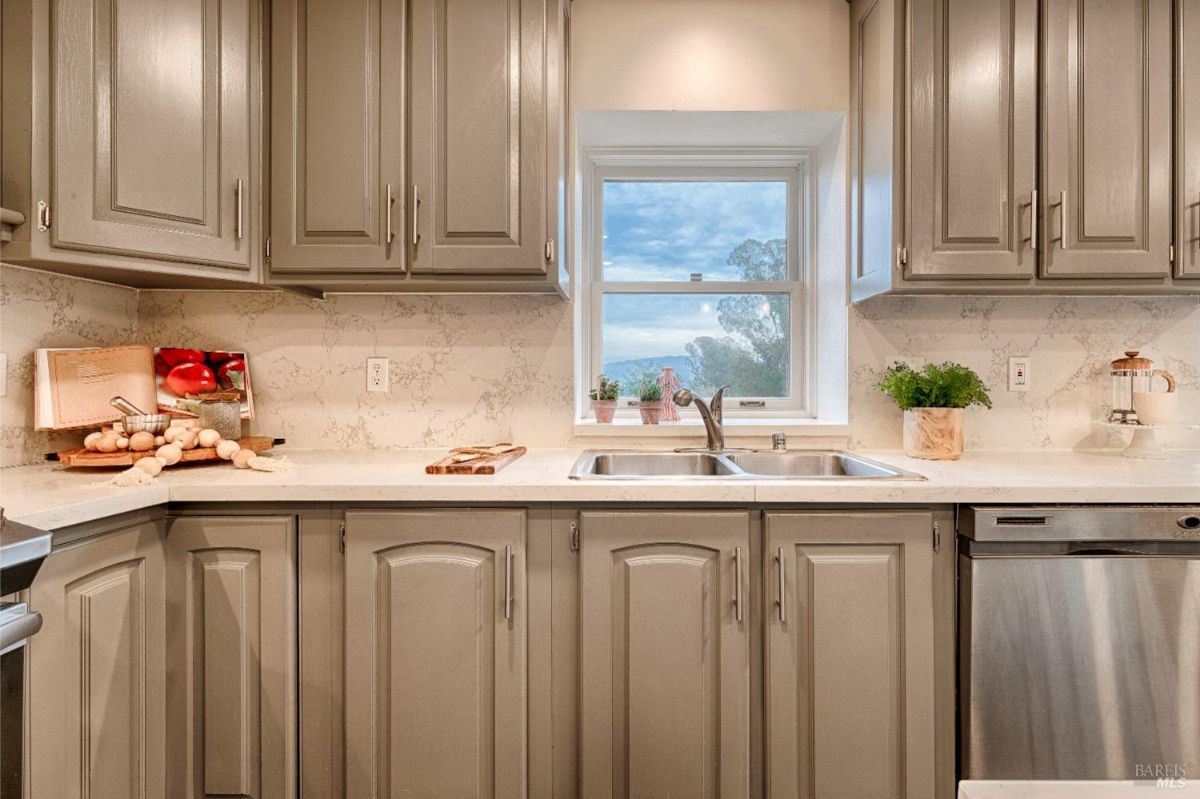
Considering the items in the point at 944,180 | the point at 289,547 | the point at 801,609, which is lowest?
the point at 801,609

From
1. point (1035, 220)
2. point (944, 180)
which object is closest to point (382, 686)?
point (944, 180)

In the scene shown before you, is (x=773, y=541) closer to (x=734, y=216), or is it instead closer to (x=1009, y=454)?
(x=1009, y=454)

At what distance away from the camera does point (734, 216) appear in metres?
2.54

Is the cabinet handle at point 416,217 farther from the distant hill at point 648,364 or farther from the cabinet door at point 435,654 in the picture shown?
the distant hill at point 648,364

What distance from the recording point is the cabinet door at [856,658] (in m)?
1.52

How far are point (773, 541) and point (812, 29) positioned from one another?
1723mm

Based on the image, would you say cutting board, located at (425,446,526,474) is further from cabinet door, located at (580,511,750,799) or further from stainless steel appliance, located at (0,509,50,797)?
stainless steel appliance, located at (0,509,50,797)

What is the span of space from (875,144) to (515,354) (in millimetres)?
1292

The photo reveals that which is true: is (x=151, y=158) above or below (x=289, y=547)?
above

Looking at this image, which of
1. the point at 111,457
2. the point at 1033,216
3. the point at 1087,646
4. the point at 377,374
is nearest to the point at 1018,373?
the point at 1033,216

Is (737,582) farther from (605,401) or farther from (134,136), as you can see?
(134,136)

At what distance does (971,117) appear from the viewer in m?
1.82

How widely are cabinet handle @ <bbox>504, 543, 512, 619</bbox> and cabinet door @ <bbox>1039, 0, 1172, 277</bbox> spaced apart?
1.67 metres

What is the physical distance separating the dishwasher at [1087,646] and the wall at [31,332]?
2406mm
